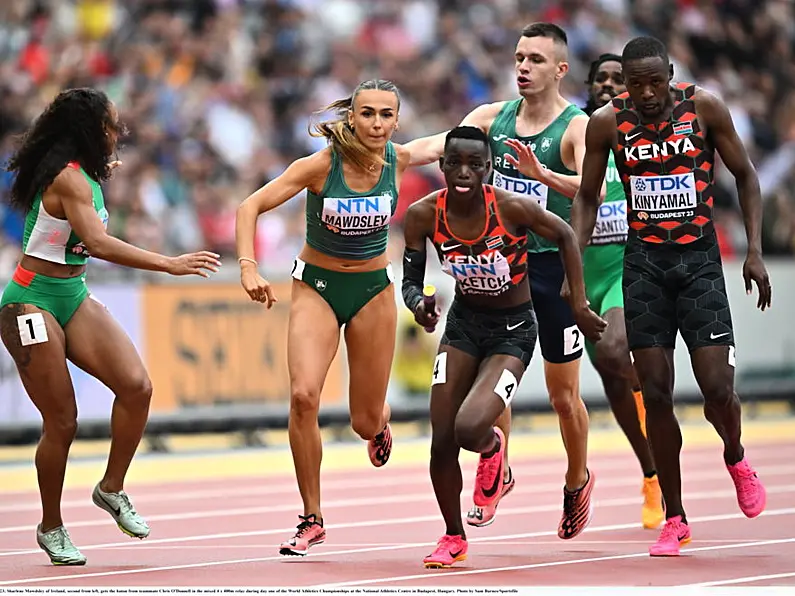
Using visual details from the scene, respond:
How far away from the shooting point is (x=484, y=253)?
9156 millimetres

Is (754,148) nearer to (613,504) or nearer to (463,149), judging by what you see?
(613,504)

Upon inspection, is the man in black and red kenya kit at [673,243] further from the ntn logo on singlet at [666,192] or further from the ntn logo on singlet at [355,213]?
the ntn logo on singlet at [355,213]

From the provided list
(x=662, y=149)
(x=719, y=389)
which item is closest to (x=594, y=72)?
(x=662, y=149)

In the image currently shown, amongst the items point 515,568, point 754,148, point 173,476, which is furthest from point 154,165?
point 515,568

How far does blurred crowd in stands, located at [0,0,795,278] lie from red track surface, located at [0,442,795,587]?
14.1 feet

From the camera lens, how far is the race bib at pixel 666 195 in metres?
9.23

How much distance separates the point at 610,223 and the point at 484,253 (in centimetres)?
256

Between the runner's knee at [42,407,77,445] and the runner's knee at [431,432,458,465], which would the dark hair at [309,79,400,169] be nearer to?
the runner's knee at [431,432,458,465]

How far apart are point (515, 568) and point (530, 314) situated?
4.70ft

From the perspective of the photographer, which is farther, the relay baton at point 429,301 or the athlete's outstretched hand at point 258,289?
the athlete's outstretched hand at point 258,289

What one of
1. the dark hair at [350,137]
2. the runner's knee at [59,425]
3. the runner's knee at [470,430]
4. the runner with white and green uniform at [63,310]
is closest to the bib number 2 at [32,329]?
the runner with white and green uniform at [63,310]

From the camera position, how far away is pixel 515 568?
897cm

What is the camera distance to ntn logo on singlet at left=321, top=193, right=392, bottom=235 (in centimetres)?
976

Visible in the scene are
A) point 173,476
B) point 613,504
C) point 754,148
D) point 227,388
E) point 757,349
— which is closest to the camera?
point 613,504
